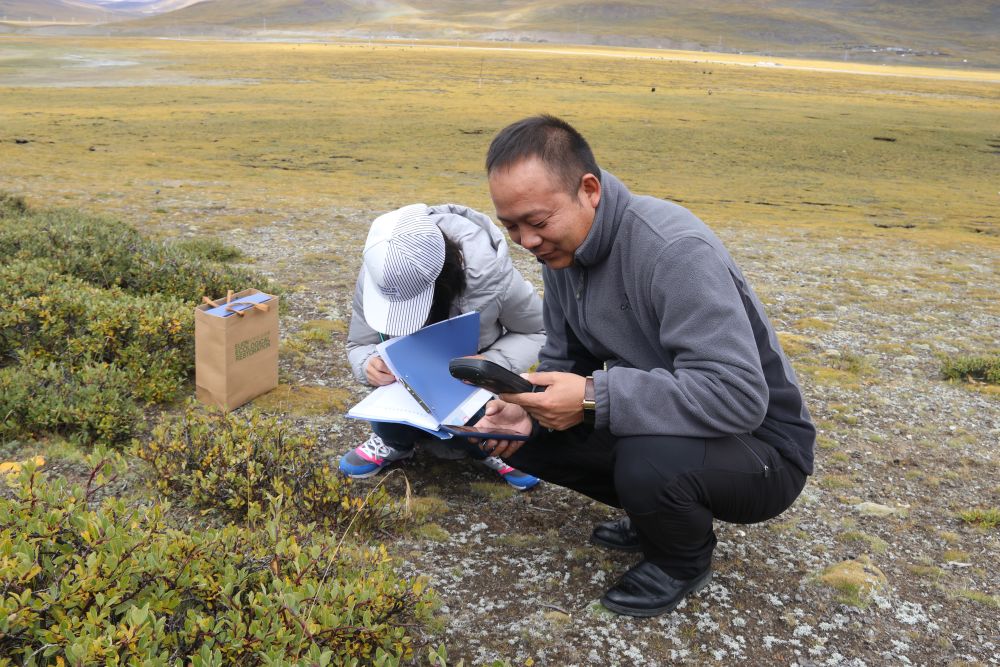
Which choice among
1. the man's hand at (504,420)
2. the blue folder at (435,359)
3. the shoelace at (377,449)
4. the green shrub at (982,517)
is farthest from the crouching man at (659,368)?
the green shrub at (982,517)

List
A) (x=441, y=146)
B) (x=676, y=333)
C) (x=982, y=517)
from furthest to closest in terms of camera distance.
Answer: (x=441, y=146) → (x=982, y=517) → (x=676, y=333)

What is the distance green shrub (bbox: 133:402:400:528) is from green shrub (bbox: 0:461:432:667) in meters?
0.65

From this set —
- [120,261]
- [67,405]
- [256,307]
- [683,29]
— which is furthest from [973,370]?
[683,29]

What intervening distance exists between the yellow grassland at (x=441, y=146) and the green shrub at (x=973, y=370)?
6.01m

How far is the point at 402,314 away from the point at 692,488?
128 centimetres

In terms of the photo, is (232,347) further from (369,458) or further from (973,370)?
(973,370)

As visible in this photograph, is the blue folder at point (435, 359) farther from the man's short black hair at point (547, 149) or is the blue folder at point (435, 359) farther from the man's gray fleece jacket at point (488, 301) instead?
the man's short black hair at point (547, 149)

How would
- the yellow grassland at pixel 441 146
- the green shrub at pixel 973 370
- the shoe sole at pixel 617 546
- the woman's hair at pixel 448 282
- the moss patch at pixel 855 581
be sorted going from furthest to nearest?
the yellow grassland at pixel 441 146 → the green shrub at pixel 973 370 → the woman's hair at pixel 448 282 → the shoe sole at pixel 617 546 → the moss patch at pixel 855 581

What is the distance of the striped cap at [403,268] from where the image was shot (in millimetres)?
3033

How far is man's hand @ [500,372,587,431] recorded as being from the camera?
8.27 feet

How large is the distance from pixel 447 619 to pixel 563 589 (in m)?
0.45

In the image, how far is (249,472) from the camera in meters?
2.98

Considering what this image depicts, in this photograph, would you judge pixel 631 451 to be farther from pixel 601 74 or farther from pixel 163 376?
pixel 601 74

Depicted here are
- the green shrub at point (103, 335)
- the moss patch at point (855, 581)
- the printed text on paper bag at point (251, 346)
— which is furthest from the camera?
the green shrub at point (103, 335)
